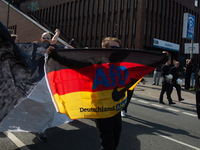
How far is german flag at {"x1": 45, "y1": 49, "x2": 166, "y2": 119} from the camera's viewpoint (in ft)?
8.37

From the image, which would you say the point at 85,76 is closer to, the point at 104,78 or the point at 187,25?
the point at 104,78

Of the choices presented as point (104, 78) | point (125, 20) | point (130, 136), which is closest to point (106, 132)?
point (104, 78)

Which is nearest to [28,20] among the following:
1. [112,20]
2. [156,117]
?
[112,20]

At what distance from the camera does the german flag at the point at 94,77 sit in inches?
100

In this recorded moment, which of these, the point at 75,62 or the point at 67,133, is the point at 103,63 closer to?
the point at 75,62

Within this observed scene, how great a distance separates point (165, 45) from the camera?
30.6 metres

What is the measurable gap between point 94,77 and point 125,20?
1068 inches

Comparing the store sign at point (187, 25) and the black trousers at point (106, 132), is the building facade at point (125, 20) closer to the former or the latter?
the store sign at point (187, 25)

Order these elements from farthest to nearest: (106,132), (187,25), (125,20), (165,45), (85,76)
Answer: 1. (165,45)
2. (125,20)
3. (187,25)
4. (85,76)
5. (106,132)

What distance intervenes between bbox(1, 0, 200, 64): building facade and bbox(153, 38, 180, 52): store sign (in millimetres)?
344

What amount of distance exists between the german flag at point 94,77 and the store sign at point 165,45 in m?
27.3

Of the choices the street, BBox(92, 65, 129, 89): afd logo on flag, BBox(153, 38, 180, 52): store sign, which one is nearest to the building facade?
BBox(153, 38, 180, 52): store sign

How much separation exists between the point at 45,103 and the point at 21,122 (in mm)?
537

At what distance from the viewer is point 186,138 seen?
457cm
